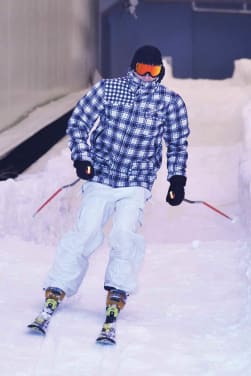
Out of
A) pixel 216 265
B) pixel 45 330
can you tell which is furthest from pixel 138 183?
pixel 216 265

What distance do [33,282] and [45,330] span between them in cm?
133

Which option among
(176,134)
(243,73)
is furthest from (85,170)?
(243,73)

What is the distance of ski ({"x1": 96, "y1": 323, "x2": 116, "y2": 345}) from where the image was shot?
150 inches

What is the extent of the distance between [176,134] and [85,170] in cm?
57

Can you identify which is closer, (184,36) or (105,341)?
(105,341)

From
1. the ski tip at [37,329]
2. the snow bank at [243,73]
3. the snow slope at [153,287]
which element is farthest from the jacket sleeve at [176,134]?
the snow bank at [243,73]

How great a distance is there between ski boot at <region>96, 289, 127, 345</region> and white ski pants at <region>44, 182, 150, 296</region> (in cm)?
5

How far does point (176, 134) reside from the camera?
4.39 metres

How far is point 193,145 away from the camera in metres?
11.0

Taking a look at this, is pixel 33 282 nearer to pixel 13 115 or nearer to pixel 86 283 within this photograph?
pixel 86 283

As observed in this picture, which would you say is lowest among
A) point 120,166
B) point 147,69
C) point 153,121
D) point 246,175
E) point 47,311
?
point 47,311

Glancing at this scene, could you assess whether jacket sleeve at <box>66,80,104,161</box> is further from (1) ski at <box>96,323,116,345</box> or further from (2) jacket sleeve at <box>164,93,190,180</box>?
(1) ski at <box>96,323,116,345</box>

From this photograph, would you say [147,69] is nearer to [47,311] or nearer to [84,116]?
[84,116]

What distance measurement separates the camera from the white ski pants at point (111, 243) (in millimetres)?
4160
